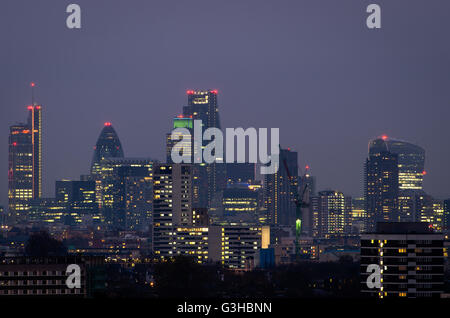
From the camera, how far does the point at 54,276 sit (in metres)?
115

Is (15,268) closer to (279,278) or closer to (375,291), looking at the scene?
(375,291)

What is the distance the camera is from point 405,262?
12612 cm

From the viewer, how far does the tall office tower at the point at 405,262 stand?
413 ft

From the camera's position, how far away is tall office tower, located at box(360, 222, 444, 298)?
126 metres
